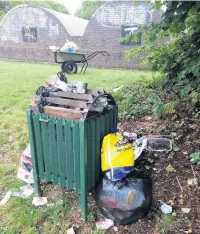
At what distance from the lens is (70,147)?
6.50 feet

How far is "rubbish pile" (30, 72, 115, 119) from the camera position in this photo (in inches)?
77.4

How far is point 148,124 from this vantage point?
3.64 metres

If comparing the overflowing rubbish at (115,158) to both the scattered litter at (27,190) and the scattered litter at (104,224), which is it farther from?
the scattered litter at (27,190)

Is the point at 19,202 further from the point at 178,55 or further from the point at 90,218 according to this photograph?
the point at 178,55

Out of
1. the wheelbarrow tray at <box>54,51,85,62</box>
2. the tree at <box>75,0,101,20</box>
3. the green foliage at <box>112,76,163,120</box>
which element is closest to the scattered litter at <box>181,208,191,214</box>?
the green foliage at <box>112,76,163,120</box>

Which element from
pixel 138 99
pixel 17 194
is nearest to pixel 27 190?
pixel 17 194

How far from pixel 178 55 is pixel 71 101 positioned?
342 cm

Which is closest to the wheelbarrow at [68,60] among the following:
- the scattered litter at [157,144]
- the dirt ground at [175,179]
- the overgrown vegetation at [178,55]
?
the overgrown vegetation at [178,55]

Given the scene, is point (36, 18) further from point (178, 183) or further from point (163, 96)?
point (178, 183)

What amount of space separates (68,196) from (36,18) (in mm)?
14863

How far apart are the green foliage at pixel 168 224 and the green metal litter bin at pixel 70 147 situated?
2.08 ft

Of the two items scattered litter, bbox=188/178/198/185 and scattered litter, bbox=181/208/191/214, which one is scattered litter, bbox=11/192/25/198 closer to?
scattered litter, bbox=181/208/191/214

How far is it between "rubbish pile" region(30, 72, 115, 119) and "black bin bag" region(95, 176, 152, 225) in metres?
0.65

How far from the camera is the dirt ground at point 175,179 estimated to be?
79.3 inches
